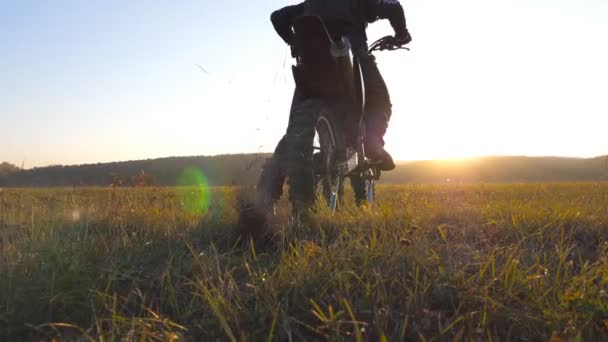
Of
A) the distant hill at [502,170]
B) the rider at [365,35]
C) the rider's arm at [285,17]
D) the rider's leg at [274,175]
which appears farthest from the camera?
the distant hill at [502,170]

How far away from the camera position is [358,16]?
4.75 meters

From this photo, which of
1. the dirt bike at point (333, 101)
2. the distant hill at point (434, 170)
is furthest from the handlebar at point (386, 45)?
the distant hill at point (434, 170)

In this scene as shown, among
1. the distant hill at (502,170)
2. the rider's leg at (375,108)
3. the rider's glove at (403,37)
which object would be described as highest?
the rider's glove at (403,37)

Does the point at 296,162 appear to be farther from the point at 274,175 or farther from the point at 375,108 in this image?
the point at 375,108

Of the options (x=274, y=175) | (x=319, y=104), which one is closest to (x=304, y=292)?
(x=274, y=175)

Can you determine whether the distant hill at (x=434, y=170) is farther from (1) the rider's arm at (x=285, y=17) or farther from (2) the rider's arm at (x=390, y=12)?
(2) the rider's arm at (x=390, y=12)

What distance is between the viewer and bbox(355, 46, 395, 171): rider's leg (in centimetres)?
471

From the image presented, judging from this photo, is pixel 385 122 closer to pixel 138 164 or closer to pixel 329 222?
pixel 329 222

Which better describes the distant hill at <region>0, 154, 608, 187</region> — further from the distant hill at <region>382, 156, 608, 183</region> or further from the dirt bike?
the dirt bike

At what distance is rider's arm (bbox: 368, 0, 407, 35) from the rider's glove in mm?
25

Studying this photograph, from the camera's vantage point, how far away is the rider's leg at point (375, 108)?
4.71m

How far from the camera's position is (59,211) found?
4.40m

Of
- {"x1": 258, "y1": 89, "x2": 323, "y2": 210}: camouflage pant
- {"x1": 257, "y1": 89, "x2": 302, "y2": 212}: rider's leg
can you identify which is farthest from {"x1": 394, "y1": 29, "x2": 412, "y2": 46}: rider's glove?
{"x1": 257, "y1": 89, "x2": 302, "y2": 212}: rider's leg

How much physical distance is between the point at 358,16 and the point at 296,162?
1704 mm
